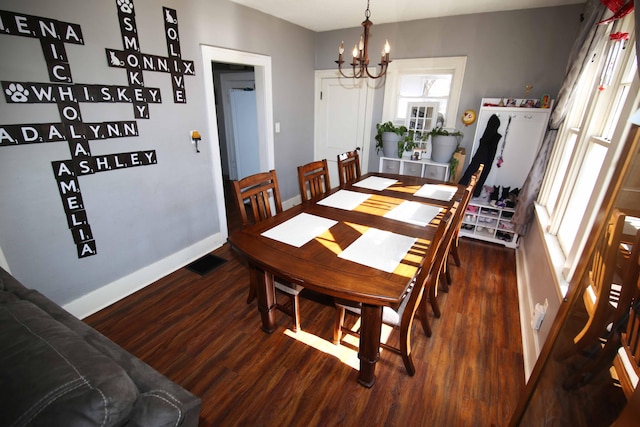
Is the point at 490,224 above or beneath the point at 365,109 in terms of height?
beneath

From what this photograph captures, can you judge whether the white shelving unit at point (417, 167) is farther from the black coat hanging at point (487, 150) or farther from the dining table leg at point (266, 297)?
the dining table leg at point (266, 297)

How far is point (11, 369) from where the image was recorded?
637 mm

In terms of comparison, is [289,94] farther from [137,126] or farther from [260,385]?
[260,385]

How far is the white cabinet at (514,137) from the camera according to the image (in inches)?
114

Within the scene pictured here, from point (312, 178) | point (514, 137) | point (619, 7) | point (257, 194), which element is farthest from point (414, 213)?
point (514, 137)

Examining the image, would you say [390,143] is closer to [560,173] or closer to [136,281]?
[560,173]

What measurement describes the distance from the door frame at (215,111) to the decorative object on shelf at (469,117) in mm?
2298

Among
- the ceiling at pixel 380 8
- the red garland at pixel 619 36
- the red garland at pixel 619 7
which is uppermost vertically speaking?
the ceiling at pixel 380 8

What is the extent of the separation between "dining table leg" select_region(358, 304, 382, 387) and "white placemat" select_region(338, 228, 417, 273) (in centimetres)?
21

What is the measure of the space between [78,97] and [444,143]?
3.36m

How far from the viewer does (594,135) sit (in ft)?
6.00

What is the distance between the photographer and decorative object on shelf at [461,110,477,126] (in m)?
3.29

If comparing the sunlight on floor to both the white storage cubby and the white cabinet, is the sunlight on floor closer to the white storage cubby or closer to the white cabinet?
the white storage cubby

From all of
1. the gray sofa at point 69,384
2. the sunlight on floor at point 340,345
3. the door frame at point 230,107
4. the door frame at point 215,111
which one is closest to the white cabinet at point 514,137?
the sunlight on floor at point 340,345
